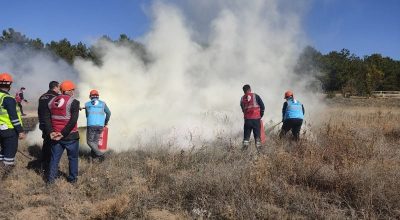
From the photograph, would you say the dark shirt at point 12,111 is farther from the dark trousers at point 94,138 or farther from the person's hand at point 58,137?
the dark trousers at point 94,138

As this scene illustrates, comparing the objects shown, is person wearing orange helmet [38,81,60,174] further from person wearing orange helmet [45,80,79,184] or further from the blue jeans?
the blue jeans

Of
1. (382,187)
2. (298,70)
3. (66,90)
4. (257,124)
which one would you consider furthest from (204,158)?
(298,70)

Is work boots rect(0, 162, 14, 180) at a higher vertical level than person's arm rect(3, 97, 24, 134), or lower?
lower

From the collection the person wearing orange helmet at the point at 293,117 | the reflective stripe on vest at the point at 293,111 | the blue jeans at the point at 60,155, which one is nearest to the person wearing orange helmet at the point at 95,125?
the blue jeans at the point at 60,155

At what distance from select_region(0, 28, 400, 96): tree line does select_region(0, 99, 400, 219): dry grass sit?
521 centimetres

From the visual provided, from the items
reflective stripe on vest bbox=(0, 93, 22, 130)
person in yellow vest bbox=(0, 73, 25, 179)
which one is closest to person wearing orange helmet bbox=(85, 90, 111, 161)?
person in yellow vest bbox=(0, 73, 25, 179)

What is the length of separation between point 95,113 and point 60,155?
1.73 m

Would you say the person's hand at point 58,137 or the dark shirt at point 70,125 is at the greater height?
the dark shirt at point 70,125

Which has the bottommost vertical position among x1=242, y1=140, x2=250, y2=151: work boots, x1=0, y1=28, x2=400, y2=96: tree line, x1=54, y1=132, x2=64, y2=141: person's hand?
x1=242, y1=140, x2=250, y2=151: work boots

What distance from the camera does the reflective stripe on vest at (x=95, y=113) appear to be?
822cm

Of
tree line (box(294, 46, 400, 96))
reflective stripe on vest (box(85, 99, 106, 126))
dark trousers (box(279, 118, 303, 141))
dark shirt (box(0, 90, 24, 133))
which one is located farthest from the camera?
tree line (box(294, 46, 400, 96))

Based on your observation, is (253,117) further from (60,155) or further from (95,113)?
Answer: (60,155)

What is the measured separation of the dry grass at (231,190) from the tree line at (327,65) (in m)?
5.21

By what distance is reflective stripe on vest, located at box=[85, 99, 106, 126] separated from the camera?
822cm
